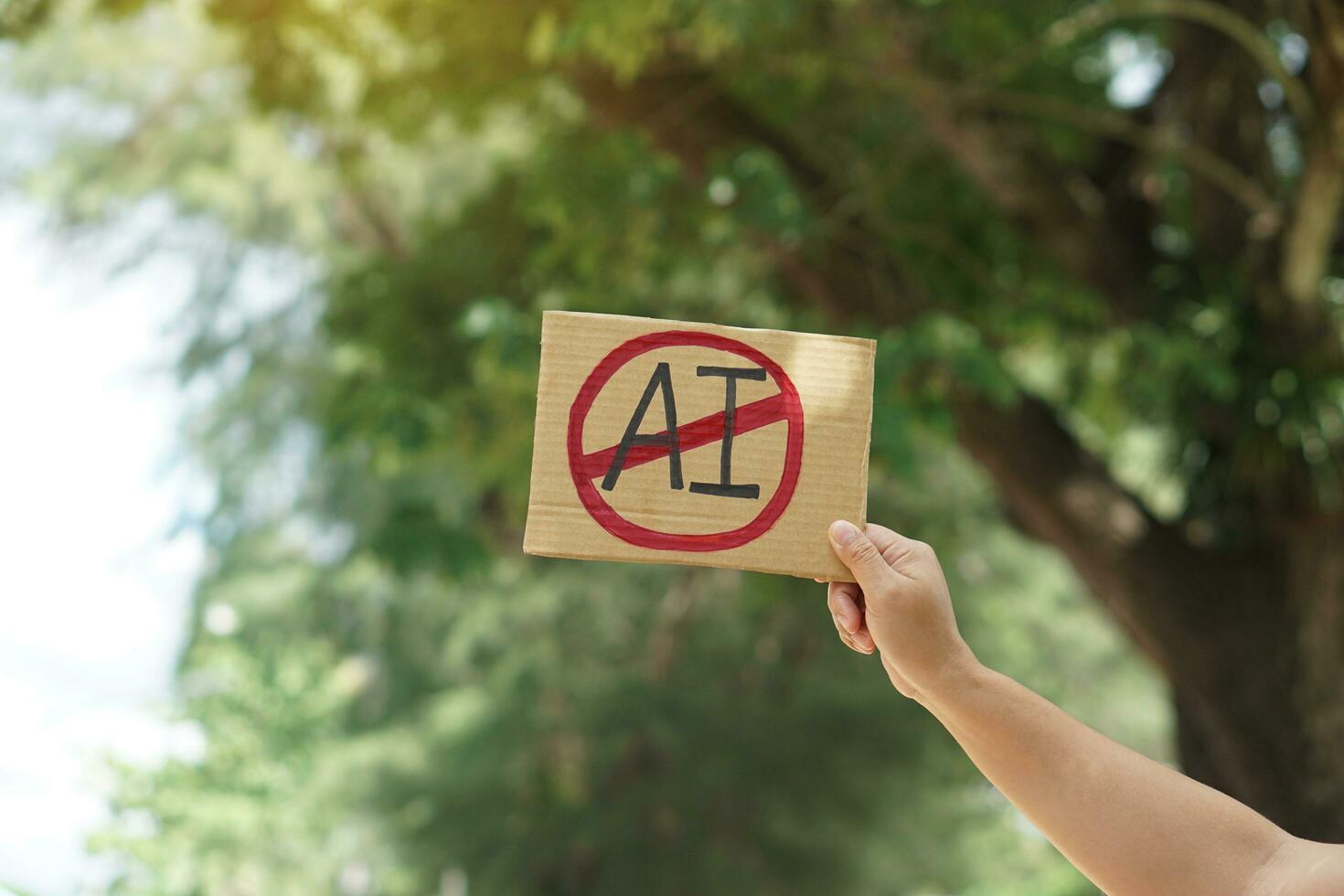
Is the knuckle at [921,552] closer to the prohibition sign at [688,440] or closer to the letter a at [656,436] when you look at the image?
the prohibition sign at [688,440]

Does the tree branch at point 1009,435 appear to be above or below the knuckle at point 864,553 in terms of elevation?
above

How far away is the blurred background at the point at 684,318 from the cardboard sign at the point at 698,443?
298 centimetres

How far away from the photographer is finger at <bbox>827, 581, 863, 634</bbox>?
4.66 ft

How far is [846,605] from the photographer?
142 centimetres

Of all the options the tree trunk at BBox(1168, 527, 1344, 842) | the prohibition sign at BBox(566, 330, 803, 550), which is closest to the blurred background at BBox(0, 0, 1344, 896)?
the tree trunk at BBox(1168, 527, 1344, 842)

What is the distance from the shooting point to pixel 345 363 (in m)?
7.70

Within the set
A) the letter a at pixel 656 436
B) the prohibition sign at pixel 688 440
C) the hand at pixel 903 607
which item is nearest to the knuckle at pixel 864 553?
the hand at pixel 903 607

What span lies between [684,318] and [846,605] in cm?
485

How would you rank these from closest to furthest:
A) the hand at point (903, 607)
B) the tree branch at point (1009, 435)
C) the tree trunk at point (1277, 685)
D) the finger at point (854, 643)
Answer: the hand at point (903, 607) → the finger at point (854, 643) → the tree trunk at point (1277, 685) → the tree branch at point (1009, 435)

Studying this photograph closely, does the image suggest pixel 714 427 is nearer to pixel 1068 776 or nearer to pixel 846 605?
pixel 846 605

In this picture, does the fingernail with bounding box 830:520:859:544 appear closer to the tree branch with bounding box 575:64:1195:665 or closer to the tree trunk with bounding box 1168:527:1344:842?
the tree branch with bounding box 575:64:1195:665

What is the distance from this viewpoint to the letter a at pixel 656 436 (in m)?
1.47

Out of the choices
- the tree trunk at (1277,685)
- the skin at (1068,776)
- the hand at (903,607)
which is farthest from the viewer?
the tree trunk at (1277,685)

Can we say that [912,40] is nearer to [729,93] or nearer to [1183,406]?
[729,93]
